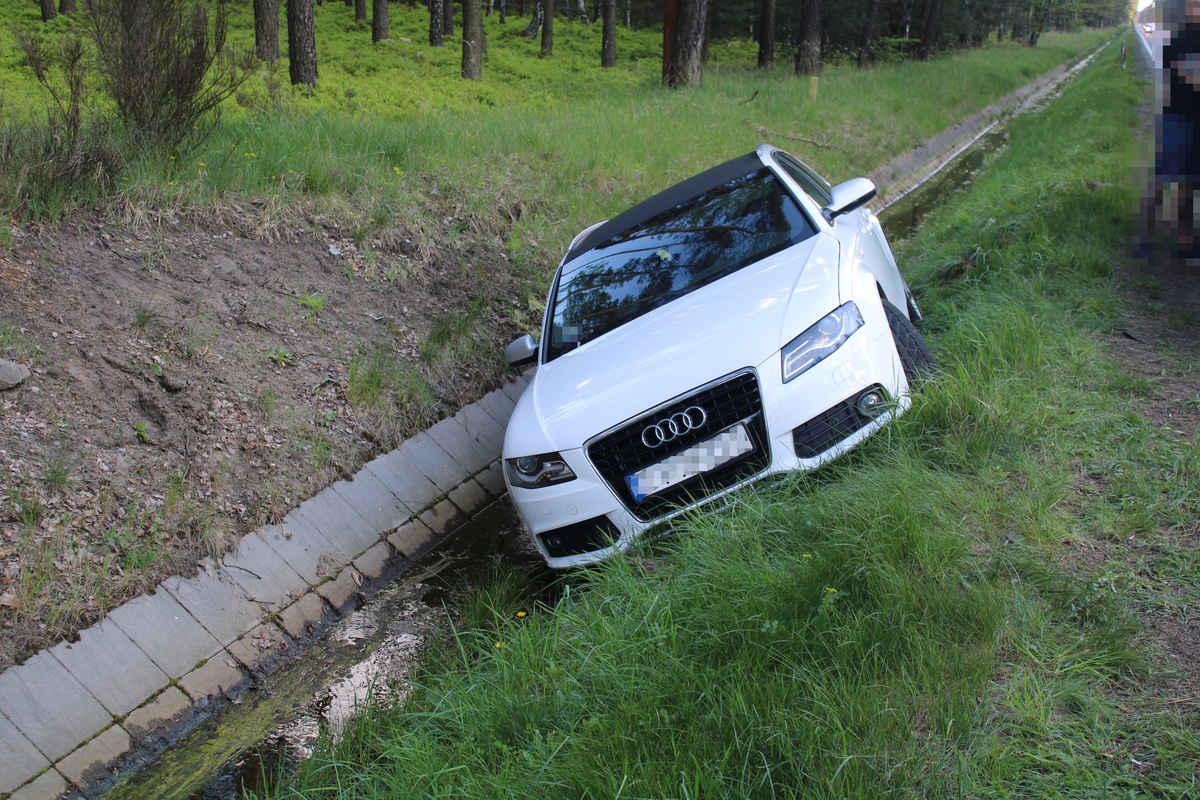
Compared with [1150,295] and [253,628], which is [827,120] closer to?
[1150,295]

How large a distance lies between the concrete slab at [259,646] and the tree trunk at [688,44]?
15320mm

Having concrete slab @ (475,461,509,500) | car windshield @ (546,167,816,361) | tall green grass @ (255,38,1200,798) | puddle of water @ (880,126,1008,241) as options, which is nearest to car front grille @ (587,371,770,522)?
tall green grass @ (255,38,1200,798)

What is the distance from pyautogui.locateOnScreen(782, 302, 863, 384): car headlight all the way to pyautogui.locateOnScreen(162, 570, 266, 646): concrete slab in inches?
120

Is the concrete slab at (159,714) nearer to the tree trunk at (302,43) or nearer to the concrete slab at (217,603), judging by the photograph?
the concrete slab at (217,603)

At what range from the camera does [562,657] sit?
3311mm

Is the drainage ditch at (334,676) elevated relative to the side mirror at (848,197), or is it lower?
lower

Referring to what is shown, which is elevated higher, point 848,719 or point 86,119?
point 86,119

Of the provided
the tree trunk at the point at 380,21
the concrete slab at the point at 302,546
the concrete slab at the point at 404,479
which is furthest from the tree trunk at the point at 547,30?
the concrete slab at the point at 302,546

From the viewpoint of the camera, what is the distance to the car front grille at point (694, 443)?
3.87 m

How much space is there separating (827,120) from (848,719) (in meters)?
15.9

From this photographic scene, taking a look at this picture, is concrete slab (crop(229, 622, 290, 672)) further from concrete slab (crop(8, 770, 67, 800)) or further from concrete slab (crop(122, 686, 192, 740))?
concrete slab (crop(8, 770, 67, 800))

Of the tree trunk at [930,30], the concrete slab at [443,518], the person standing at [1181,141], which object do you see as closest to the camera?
the person standing at [1181,141]

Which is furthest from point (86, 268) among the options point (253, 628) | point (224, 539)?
point (253, 628)

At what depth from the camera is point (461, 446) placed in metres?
6.42
